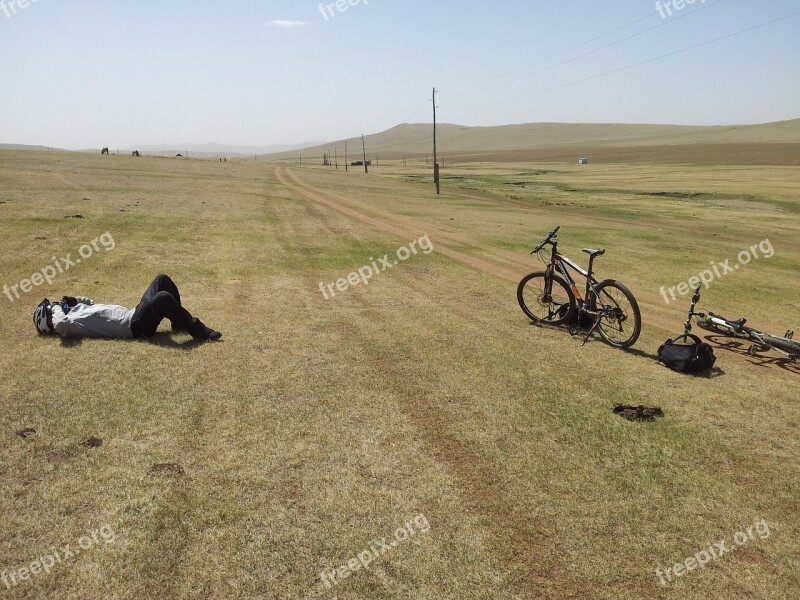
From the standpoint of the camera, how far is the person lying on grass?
9117mm

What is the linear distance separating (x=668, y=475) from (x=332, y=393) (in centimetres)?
450

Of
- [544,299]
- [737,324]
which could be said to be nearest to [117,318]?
[544,299]

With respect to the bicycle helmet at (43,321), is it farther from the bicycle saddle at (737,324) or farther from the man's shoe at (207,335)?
the bicycle saddle at (737,324)

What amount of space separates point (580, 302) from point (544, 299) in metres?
0.94

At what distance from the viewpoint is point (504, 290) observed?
47.3 feet

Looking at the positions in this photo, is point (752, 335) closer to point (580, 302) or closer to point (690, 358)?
point (690, 358)

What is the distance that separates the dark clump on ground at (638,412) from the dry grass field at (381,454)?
0.18 m

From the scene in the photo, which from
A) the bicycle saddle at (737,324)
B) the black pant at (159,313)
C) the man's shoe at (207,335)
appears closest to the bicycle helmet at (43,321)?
the black pant at (159,313)

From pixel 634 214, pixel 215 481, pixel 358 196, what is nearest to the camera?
pixel 215 481

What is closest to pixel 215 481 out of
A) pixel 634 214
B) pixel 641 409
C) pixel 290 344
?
pixel 290 344

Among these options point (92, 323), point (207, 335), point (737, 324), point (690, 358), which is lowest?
point (690, 358)

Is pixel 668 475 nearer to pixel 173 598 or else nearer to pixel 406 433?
pixel 406 433

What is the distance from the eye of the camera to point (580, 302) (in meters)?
10.8

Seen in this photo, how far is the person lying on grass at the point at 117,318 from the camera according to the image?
29.9ft
